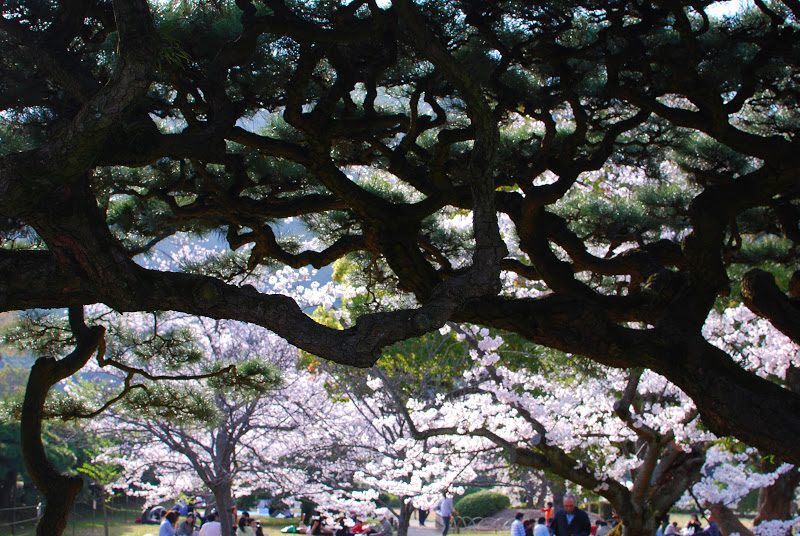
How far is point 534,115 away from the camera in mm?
4441

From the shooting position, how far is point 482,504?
2500cm

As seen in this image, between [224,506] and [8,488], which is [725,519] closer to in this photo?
[224,506]

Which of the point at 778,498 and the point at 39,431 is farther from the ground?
the point at 778,498

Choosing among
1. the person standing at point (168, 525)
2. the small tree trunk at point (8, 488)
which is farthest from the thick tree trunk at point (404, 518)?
the small tree trunk at point (8, 488)

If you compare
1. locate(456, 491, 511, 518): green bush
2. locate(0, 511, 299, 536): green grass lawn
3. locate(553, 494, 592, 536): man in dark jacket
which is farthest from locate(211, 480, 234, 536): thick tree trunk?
locate(456, 491, 511, 518): green bush

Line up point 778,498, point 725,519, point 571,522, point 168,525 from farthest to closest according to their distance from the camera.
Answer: point 778,498 < point 725,519 < point 168,525 < point 571,522

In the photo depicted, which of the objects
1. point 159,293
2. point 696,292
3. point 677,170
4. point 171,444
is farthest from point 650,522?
point 171,444

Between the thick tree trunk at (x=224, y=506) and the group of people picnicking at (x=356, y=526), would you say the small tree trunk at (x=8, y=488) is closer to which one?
the group of people picnicking at (x=356, y=526)

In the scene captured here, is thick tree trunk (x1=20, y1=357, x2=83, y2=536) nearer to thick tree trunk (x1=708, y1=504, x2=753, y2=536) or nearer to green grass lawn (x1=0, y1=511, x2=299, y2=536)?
green grass lawn (x1=0, y1=511, x2=299, y2=536)

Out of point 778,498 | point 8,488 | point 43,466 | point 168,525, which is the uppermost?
point 8,488

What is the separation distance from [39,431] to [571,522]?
5.03 metres

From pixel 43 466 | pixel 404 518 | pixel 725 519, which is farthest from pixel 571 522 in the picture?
pixel 43 466

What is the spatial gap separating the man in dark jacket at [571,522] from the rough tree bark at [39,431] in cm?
482

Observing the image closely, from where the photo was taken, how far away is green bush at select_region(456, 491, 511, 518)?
24.9 meters
